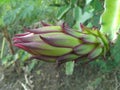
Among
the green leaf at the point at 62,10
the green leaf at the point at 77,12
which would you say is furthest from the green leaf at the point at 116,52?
the green leaf at the point at 62,10

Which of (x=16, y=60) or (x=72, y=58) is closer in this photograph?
(x=72, y=58)

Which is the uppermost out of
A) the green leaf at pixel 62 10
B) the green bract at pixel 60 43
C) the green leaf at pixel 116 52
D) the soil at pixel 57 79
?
the green bract at pixel 60 43

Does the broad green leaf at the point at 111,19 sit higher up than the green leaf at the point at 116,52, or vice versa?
the broad green leaf at the point at 111,19

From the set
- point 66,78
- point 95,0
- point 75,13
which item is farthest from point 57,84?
point 95,0

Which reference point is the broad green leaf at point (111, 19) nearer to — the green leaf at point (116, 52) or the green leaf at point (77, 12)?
the green leaf at point (116, 52)

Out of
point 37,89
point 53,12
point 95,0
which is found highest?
point 95,0

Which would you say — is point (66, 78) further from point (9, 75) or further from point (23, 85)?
point (9, 75)
